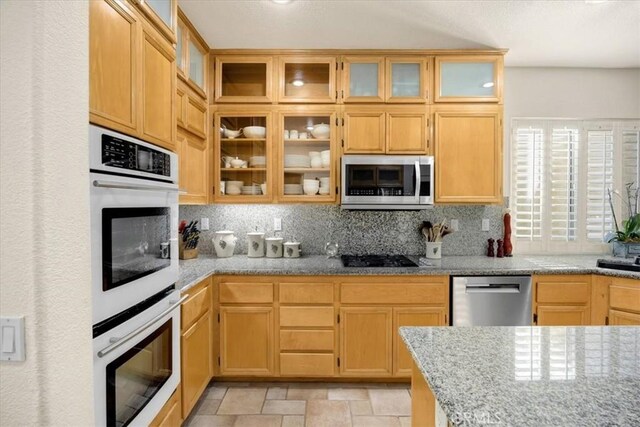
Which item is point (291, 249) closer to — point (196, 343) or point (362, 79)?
point (196, 343)

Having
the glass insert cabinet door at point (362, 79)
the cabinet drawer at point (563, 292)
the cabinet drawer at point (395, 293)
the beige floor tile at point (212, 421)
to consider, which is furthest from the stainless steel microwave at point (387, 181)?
the beige floor tile at point (212, 421)

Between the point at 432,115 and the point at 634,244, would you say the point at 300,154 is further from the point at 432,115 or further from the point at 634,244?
the point at 634,244

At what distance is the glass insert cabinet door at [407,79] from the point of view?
2.95 m

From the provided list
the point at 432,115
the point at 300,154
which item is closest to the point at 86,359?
the point at 300,154

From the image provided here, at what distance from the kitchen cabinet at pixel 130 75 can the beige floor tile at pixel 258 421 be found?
1.74 meters

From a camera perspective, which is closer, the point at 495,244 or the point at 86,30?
the point at 86,30

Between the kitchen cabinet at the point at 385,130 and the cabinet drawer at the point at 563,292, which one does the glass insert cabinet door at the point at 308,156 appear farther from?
the cabinet drawer at the point at 563,292

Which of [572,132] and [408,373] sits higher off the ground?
[572,132]

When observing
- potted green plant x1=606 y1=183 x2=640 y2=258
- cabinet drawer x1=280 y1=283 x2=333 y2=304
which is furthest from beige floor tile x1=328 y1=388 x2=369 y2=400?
potted green plant x1=606 y1=183 x2=640 y2=258

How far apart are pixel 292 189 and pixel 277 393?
157 cm

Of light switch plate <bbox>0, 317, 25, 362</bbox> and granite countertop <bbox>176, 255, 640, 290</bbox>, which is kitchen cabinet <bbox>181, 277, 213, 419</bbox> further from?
light switch plate <bbox>0, 317, 25, 362</bbox>

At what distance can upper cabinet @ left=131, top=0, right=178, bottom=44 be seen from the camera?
1.51 metres

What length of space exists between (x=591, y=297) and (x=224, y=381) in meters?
2.84

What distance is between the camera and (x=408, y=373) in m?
2.63
